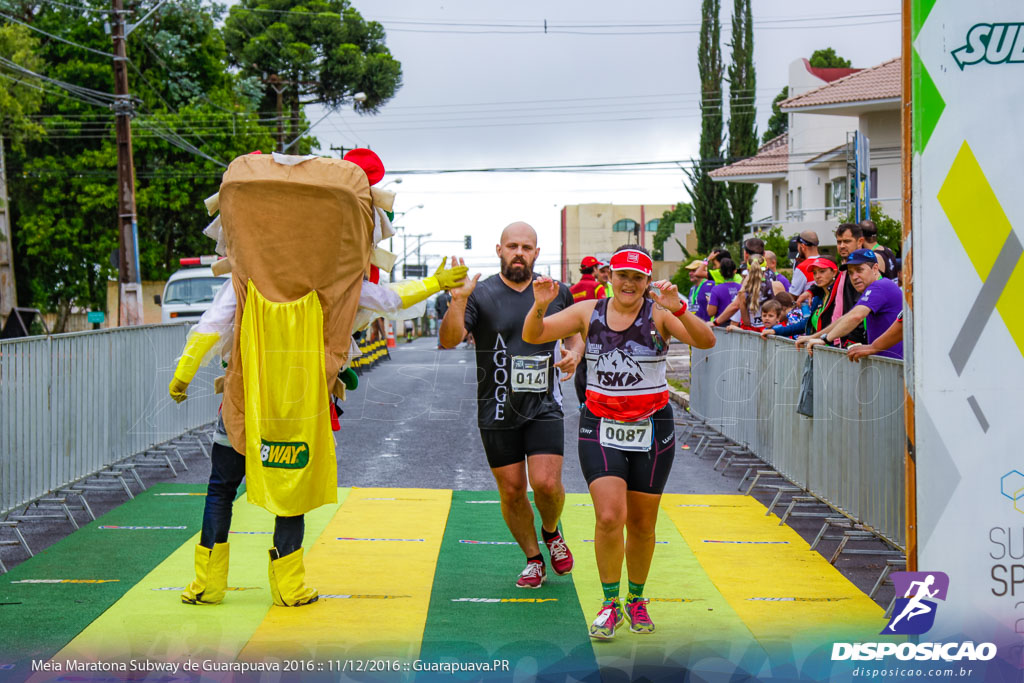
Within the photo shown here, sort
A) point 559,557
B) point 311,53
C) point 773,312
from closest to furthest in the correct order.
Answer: point 559,557 < point 773,312 < point 311,53

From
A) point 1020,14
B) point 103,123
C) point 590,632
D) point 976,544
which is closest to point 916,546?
point 976,544

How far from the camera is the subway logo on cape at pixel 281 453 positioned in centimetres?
→ 598

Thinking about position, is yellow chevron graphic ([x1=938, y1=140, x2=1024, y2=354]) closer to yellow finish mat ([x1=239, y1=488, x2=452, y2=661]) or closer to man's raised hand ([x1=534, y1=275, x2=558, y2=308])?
man's raised hand ([x1=534, y1=275, x2=558, y2=308])

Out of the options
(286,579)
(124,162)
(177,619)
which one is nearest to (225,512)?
(286,579)

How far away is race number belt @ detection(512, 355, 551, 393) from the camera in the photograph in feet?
22.2

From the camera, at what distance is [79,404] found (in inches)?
363

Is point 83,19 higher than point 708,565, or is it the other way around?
point 83,19

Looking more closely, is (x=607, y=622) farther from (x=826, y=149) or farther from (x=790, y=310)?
(x=826, y=149)

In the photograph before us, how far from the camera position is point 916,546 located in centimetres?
507

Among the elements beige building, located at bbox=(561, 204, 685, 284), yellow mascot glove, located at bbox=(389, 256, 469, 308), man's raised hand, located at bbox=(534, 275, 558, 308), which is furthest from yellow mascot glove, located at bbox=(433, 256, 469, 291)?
beige building, located at bbox=(561, 204, 685, 284)

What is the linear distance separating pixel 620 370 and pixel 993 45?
228 centimetres

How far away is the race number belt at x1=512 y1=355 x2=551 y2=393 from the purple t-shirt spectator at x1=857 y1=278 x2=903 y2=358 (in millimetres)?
2925

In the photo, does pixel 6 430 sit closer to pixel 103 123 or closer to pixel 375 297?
pixel 375 297

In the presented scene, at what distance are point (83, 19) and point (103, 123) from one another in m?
3.87
